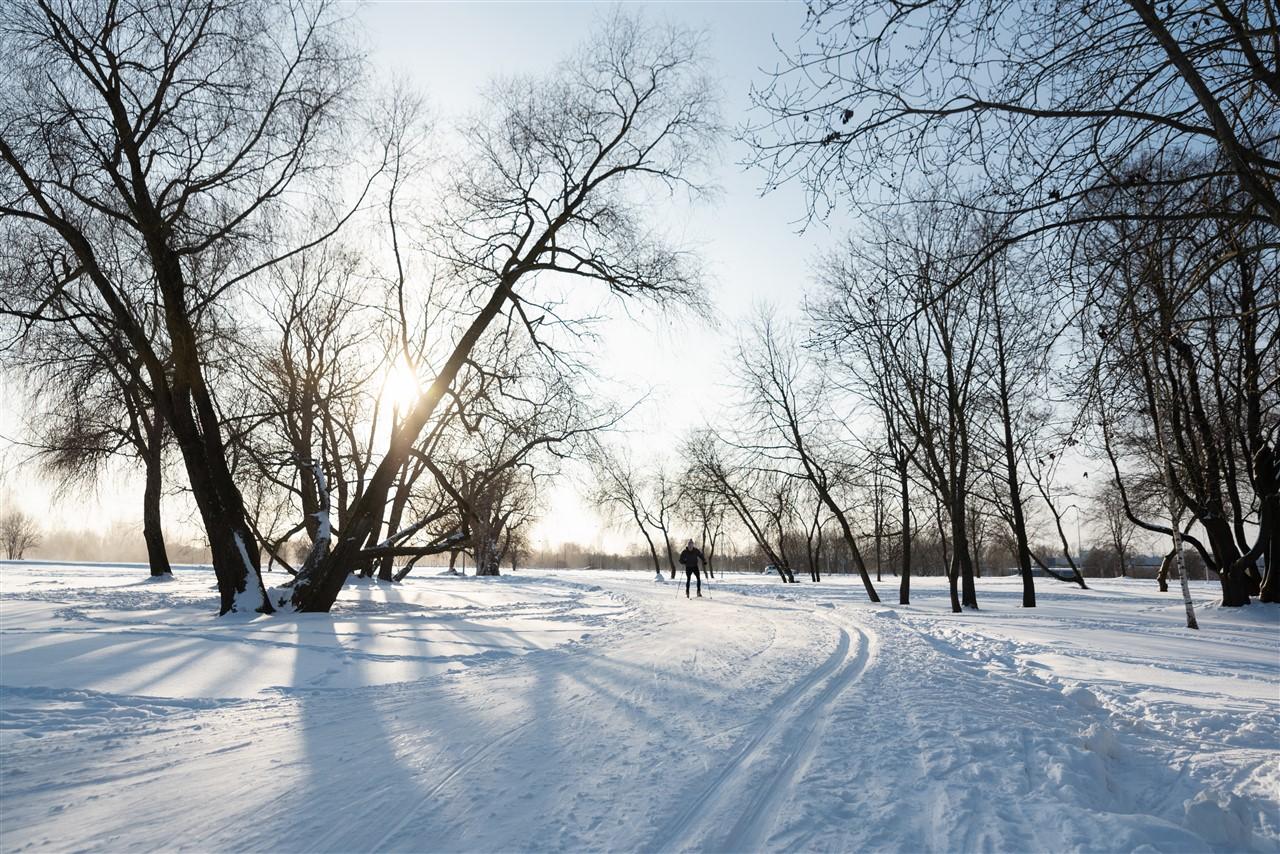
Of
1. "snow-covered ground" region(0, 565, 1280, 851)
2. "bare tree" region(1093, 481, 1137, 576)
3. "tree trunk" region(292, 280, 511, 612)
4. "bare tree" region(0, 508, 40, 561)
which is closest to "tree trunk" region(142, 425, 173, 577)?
"tree trunk" region(292, 280, 511, 612)

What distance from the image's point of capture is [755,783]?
375 cm

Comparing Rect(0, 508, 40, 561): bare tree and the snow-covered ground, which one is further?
Rect(0, 508, 40, 561): bare tree

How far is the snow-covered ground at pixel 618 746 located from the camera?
3.17m

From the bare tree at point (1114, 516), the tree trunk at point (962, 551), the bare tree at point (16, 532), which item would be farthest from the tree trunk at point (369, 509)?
the bare tree at point (16, 532)

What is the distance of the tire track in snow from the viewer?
307 centimetres

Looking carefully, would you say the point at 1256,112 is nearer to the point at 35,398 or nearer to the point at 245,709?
the point at 245,709

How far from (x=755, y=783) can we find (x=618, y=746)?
1.02 meters

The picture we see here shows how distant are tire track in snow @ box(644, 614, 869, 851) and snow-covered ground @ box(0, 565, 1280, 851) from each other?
0.06ft

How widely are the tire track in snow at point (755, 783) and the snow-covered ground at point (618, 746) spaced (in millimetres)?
19

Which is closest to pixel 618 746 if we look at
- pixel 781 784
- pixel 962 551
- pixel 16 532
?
pixel 781 784

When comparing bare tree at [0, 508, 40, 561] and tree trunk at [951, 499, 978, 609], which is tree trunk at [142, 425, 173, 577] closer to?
tree trunk at [951, 499, 978, 609]

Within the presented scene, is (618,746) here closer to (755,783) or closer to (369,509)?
(755,783)

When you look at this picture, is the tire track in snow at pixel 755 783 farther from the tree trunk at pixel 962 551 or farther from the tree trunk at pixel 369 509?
the tree trunk at pixel 962 551

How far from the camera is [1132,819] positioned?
3287 mm
